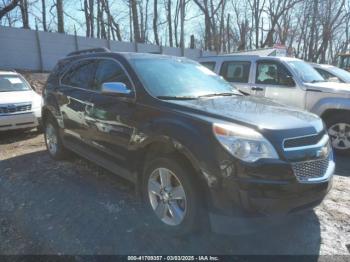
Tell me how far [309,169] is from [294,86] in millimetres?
4361

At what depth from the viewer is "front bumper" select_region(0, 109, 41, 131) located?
742 cm

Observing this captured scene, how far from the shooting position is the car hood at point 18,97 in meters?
7.68

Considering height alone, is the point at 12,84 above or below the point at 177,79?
below

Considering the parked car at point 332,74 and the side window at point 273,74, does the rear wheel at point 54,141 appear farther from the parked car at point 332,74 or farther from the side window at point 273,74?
the parked car at point 332,74

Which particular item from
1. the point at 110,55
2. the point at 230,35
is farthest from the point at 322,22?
the point at 110,55

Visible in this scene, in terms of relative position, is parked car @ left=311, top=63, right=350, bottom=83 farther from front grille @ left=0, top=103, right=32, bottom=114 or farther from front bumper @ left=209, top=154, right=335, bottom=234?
front grille @ left=0, top=103, right=32, bottom=114

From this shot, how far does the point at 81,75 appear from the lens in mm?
4914

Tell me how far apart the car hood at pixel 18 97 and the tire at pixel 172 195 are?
18.1 ft

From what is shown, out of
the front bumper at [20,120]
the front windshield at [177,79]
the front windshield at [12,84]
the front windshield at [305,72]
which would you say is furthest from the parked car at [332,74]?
the front windshield at [12,84]

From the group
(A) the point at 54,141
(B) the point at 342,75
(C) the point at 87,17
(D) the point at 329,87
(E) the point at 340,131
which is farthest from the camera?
(C) the point at 87,17

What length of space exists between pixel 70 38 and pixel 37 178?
16948 millimetres

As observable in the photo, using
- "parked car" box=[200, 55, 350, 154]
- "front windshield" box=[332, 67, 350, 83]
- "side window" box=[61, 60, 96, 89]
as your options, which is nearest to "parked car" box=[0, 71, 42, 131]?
"side window" box=[61, 60, 96, 89]

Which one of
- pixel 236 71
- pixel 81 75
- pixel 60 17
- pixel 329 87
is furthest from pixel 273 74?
pixel 60 17

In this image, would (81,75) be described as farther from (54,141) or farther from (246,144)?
(246,144)
